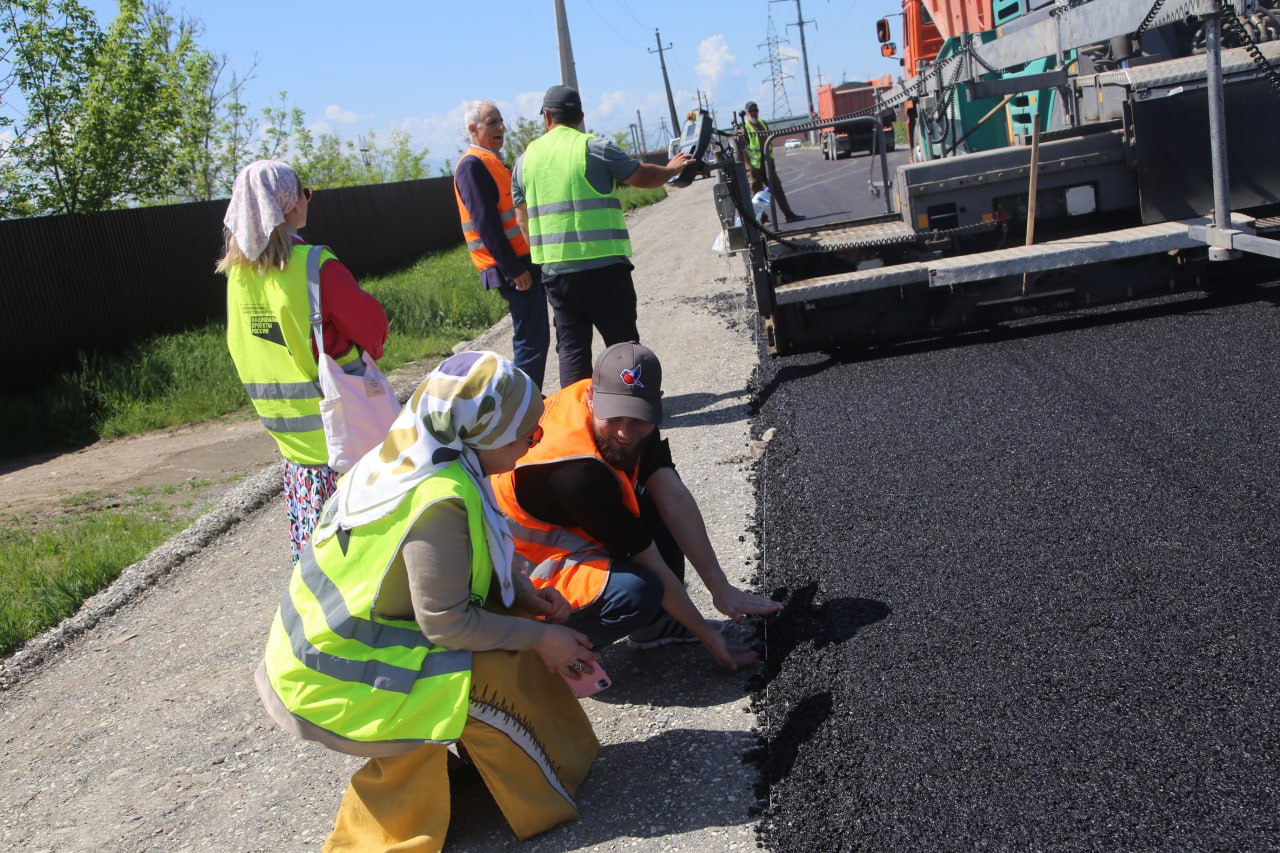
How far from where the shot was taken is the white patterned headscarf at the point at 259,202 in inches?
136

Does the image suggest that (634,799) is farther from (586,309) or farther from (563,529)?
(586,309)

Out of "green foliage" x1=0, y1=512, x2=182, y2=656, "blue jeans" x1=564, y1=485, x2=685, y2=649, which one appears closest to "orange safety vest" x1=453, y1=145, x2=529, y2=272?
"green foliage" x1=0, y1=512, x2=182, y2=656

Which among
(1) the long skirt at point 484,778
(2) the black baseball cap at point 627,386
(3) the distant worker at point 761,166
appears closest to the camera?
(1) the long skirt at point 484,778

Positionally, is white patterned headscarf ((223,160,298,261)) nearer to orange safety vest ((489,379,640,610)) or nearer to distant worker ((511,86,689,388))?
orange safety vest ((489,379,640,610))

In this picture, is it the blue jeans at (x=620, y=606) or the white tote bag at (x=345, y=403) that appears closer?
the blue jeans at (x=620, y=606)

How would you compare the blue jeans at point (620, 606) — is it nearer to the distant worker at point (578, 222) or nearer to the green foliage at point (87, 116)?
the distant worker at point (578, 222)

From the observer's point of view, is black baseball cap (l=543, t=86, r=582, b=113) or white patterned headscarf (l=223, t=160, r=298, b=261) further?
black baseball cap (l=543, t=86, r=582, b=113)

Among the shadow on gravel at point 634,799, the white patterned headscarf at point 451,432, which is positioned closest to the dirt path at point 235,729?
the shadow on gravel at point 634,799

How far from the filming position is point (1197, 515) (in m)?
3.91

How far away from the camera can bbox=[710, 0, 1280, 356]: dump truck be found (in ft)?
21.7

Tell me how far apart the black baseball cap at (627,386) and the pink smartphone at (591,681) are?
2.29 ft

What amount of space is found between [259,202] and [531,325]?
9.41 ft

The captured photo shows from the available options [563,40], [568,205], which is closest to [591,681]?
[568,205]

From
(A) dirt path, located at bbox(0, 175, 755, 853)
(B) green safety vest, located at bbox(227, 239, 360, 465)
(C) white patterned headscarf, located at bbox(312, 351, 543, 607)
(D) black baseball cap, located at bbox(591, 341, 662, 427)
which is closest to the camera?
(C) white patterned headscarf, located at bbox(312, 351, 543, 607)
